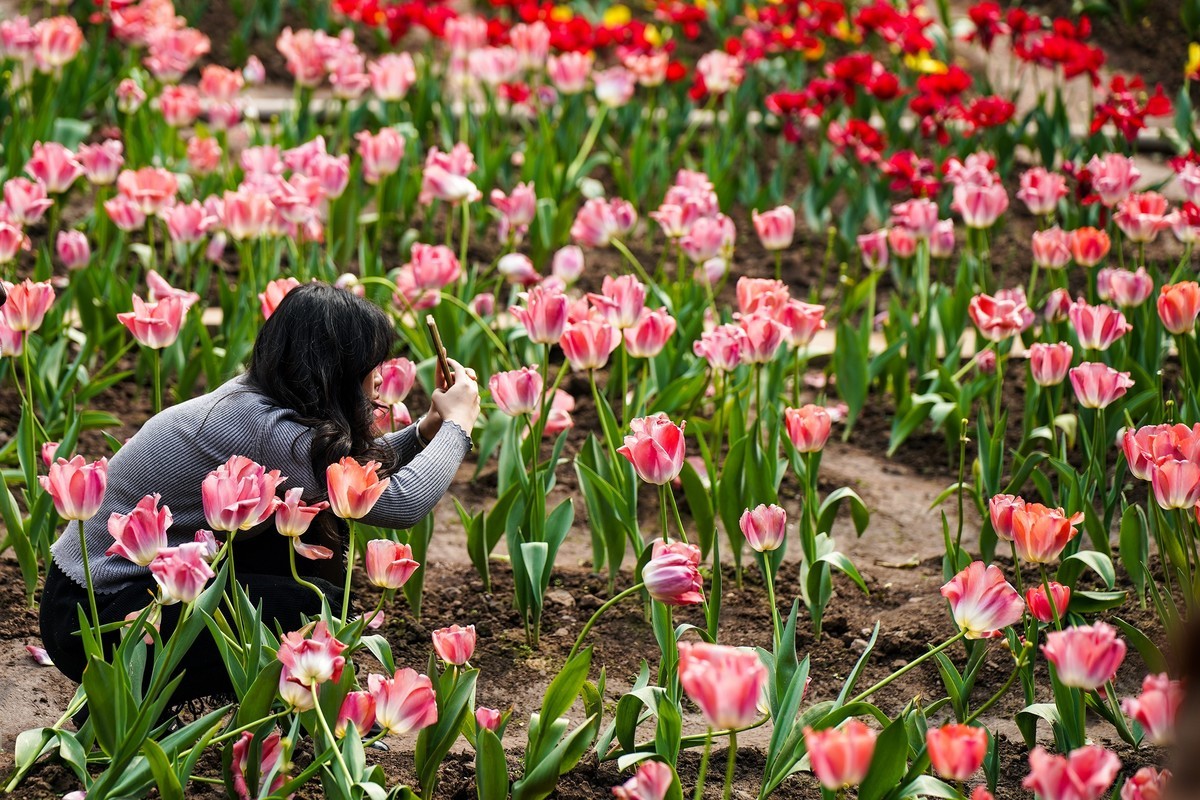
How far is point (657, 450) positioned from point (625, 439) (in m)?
0.05

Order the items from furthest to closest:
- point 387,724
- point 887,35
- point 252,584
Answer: point 887,35
point 252,584
point 387,724

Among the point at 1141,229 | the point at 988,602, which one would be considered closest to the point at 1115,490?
the point at 1141,229

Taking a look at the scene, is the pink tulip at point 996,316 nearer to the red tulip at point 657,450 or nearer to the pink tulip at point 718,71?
the red tulip at point 657,450

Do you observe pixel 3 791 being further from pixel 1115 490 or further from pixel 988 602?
pixel 1115 490

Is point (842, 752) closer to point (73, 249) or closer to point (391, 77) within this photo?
point (73, 249)

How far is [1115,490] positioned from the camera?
285 cm

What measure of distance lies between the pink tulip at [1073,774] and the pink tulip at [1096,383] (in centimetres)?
109

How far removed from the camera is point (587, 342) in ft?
8.45

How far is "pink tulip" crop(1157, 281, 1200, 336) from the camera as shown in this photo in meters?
2.72

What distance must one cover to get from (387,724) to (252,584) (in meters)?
0.54

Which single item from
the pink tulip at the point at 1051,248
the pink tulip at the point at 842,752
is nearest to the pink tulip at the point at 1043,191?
the pink tulip at the point at 1051,248

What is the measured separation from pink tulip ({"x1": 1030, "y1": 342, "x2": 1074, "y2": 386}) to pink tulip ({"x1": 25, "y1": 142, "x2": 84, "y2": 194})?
2.35 m

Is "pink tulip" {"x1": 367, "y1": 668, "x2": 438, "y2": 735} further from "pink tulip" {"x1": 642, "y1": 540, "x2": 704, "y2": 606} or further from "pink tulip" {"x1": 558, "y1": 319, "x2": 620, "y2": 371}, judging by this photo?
"pink tulip" {"x1": 558, "y1": 319, "x2": 620, "y2": 371}

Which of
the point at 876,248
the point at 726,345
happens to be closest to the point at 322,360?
the point at 726,345
